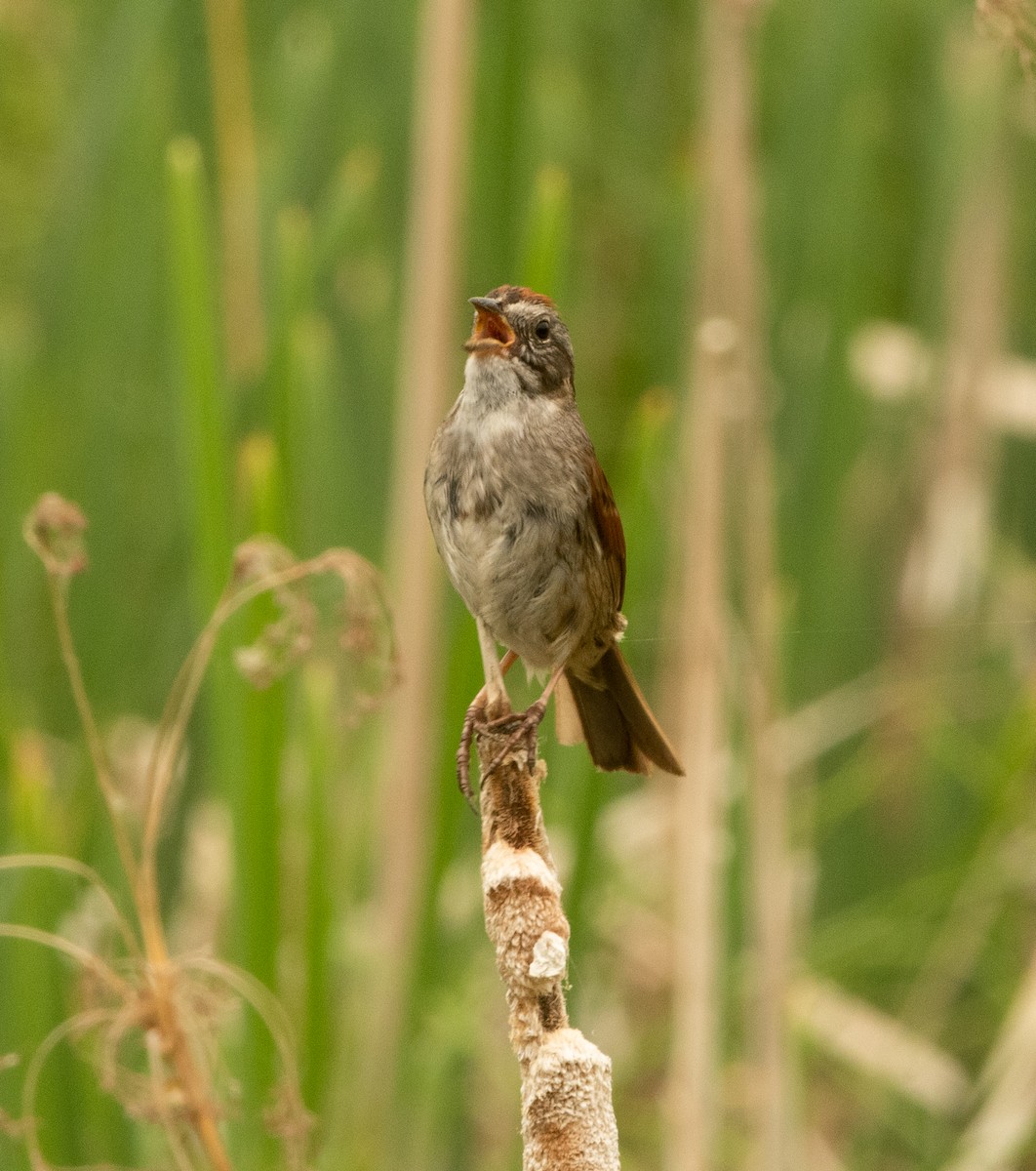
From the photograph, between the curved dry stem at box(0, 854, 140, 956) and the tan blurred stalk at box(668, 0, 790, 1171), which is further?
the tan blurred stalk at box(668, 0, 790, 1171)

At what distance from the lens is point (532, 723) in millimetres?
1689

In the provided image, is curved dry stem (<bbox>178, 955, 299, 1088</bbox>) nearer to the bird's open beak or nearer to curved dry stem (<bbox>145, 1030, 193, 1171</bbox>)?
curved dry stem (<bbox>145, 1030, 193, 1171</bbox>)

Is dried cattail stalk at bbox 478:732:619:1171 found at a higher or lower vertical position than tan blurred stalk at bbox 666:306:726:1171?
lower

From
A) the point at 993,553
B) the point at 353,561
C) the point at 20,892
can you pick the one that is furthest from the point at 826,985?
the point at 353,561

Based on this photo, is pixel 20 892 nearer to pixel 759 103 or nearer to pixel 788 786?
pixel 788 786

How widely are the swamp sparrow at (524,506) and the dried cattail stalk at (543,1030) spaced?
21.6 inches

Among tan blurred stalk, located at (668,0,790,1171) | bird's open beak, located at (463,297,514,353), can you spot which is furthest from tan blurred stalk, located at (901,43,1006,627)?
bird's open beak, located at (463,297,514,353)

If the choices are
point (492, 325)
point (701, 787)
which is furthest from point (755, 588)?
point (492, 325)

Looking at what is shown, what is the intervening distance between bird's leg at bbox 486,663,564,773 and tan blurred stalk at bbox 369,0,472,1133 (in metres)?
0.63

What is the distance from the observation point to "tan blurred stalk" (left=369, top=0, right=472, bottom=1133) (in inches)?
98.3

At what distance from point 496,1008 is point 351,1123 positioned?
534 mm

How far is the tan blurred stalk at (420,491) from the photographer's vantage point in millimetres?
2498

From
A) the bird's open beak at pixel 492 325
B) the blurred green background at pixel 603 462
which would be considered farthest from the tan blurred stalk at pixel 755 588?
the bird's open beak at pixel 492 325

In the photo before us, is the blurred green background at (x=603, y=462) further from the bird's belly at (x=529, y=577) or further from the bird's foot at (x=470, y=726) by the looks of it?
the bird's foot at (x=470, y=726)
